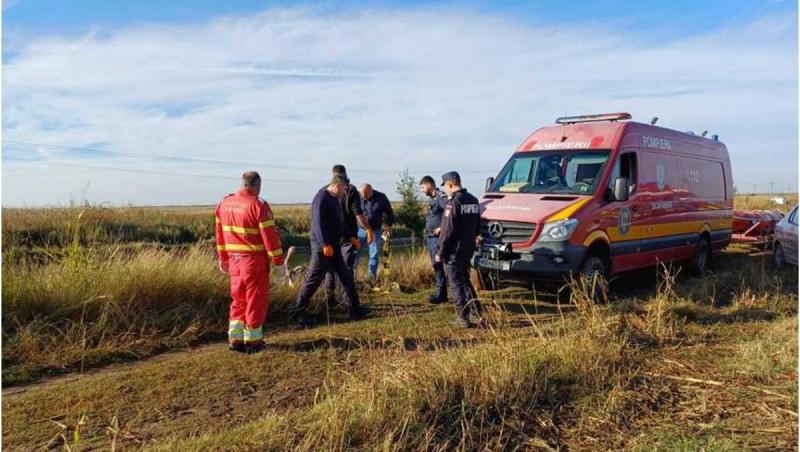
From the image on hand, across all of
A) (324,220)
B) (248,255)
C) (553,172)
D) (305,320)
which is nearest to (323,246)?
(324,220)

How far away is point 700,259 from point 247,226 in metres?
9.19

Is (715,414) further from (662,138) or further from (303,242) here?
(303,242)

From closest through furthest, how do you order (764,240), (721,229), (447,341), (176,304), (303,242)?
(447,341)
(176,304)
(721,229)
(764,240)
(303,242)

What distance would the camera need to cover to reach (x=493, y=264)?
8.44 meters

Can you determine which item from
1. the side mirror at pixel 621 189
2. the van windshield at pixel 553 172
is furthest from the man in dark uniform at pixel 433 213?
the side mirror at pixel 621 189

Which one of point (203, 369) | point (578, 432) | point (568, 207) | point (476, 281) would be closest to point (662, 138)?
point (568, 207)

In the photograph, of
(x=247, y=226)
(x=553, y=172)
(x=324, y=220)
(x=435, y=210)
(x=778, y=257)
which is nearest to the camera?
(x=247, y=226)

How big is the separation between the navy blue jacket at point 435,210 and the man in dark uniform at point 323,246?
2101 millimetres

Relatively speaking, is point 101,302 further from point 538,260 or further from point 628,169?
point 628,169

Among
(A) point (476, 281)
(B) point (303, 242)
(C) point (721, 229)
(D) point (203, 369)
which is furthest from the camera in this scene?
(B) point (303, 242)

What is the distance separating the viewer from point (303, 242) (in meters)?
34.5

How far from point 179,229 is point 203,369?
92.6 ft

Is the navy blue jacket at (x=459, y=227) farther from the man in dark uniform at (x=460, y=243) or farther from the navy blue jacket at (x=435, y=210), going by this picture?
the navy blue jacket at (x=435, y=210)

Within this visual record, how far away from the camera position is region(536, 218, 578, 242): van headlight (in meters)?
8.01
